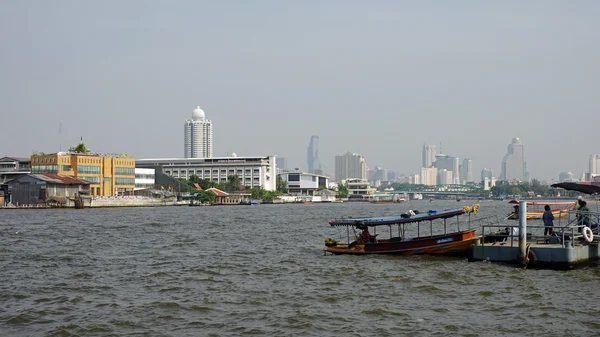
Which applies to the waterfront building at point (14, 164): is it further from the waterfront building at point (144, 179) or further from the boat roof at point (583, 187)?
the boat roof at point (583, 187)

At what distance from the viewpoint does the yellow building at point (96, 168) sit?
112938 mm

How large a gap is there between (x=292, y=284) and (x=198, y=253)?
39.4 ft

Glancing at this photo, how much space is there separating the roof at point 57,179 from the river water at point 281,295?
71549mm

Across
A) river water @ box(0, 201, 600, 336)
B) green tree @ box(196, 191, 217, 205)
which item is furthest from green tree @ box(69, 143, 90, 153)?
river water @ box(0, 201, 600, 336)

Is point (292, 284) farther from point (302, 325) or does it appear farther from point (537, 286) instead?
point (537, 286)

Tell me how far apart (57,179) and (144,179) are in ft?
110

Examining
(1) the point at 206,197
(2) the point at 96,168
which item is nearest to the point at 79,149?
(2) the point at 96,168

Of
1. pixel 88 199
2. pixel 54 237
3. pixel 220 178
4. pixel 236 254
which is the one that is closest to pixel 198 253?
pixel 236 254

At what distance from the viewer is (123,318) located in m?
19.2

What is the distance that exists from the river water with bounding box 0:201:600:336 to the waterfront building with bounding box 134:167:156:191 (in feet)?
330

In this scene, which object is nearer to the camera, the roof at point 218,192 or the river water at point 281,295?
the river water at point 281,295

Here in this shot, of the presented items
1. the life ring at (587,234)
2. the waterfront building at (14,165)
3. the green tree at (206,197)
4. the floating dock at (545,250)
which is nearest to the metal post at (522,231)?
the floating dock at (545,250)

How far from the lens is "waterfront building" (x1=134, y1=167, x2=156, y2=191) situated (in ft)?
445

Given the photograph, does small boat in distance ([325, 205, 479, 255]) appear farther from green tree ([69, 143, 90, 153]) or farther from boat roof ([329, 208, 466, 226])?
green tree ([69, 143, 90, 153])
